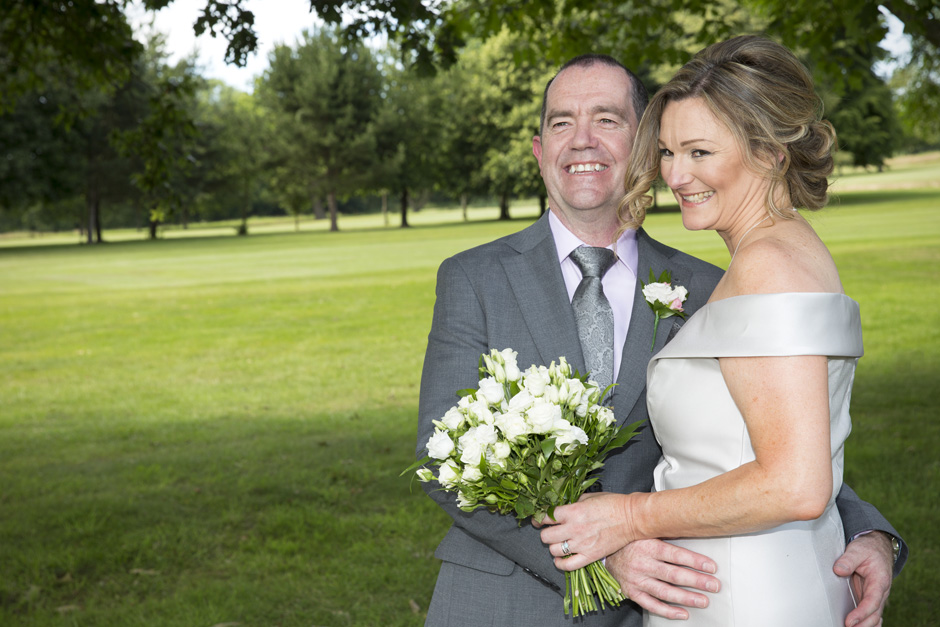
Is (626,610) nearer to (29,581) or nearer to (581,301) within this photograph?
(581,301)

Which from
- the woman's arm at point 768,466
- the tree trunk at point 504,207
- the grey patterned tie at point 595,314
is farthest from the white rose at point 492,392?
the tree trunk at point 504,207

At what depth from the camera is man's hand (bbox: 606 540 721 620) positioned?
2271 millimetres

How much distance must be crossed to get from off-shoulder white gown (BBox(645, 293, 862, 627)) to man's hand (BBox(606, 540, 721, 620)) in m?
0.05

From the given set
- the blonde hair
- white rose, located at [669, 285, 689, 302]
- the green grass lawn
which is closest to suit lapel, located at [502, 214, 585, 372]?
white rose, located at [669, 285, 689, 302]

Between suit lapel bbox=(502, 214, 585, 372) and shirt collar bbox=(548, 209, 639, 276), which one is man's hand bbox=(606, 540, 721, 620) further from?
shirt collar bbox=(548, 209, 639, 276)

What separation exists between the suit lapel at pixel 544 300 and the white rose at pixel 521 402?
1.79 feet

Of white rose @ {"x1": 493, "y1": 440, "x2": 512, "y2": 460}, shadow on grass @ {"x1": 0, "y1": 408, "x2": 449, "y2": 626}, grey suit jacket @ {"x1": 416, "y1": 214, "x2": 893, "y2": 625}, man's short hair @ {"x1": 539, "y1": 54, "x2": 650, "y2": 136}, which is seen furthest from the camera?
shadow on grass @ {"x1": 0, "y1": 408, "x2": 449, "y2": 626}

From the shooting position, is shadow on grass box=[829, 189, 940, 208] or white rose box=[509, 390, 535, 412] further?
shadow on grass box=[829, 189, 940, 208]

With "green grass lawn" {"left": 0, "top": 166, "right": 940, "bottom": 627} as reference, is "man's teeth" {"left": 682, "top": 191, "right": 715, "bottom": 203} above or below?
above

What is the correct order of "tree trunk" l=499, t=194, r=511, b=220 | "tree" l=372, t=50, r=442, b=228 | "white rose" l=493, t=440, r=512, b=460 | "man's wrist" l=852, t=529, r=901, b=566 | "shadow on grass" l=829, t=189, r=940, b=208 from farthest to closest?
1. "tree trunk" l=499, t=194, r=511, b=220
2. "tree" l=372, t=50, r=442, b=228
3. "shadow on grass" l=829, t=189, r=940, b=208
4. "man's wrist" l=852, t=529, r=901, b=566
5. "white rose" l=493, t=440, r=512, b=460

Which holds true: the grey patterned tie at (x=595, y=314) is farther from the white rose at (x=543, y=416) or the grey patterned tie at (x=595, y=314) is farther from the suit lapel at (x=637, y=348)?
the white rose at (x=543, y=416)

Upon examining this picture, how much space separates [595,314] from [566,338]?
212 millimetres

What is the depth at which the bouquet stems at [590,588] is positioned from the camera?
2.40 meters

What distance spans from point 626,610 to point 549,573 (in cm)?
44
